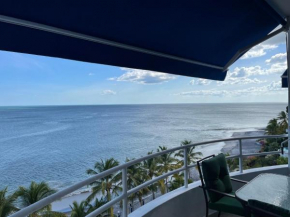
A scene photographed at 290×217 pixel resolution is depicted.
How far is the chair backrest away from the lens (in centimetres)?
217

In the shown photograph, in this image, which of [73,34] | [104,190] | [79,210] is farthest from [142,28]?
[104,190]

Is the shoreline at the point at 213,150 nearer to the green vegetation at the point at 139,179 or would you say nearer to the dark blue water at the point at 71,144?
the dark blue water at the point at 71,144

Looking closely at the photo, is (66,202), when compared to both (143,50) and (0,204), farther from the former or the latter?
(143,50)

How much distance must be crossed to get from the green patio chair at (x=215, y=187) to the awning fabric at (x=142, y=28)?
3.03 feet

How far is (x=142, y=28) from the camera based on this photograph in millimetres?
1428

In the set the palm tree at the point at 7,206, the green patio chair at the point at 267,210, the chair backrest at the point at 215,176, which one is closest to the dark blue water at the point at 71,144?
the palm tree at the point at 7,206

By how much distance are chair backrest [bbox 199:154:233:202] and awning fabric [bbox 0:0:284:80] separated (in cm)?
91

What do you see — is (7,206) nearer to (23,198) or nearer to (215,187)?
(23,198)

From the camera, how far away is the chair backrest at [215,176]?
2.17 m

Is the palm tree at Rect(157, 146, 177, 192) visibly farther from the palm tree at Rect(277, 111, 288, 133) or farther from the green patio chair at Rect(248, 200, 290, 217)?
the green patio chair at Rect(248, 200, 290, 217)

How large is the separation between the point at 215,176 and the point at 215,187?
107 mm

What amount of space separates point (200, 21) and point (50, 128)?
50.1 m

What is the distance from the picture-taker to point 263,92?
2789cm

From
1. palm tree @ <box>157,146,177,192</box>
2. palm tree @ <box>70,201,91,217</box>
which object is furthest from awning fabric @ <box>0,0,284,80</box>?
palm tree @ <box>157,146,177,192</box>
